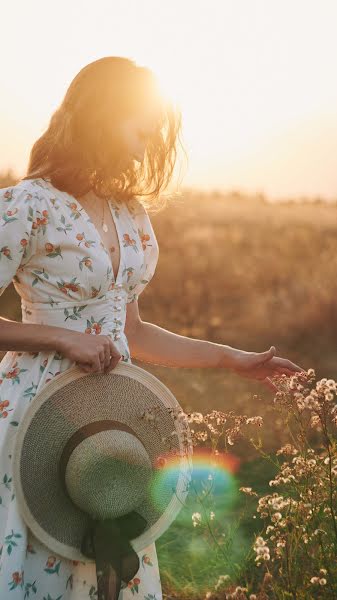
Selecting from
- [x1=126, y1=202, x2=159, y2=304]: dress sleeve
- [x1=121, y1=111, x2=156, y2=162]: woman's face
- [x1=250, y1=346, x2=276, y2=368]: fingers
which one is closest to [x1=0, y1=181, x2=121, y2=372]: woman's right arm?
[x1=121, y1=111, x2=156, y2=162]: woman's face

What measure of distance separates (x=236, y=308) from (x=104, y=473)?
7046mm

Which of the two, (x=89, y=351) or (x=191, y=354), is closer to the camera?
(x=89, y=351)

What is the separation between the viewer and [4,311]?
788 centimetres

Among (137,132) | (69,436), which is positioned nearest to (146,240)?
(137,132)

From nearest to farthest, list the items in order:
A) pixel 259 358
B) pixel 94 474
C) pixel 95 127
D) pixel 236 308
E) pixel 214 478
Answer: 1. pixel 94 474
2. pixel 95 127
3. pixel 259 358
4. pixel 214 478
5. pixel 236 308

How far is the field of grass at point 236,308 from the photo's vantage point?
14.0 ft

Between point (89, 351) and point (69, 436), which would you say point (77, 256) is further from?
point (69, 436)

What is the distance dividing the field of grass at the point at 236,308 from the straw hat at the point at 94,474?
164cm

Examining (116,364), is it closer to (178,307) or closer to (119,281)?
(119,281)

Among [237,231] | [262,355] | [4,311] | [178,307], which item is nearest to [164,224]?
[237,231]

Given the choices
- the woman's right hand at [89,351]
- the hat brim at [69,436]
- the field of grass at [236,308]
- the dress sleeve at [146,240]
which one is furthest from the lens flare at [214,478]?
the woman's right hand at [89,351]

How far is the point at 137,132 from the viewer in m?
2.37

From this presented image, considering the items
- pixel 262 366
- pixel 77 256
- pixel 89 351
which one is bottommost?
pixel 262 366

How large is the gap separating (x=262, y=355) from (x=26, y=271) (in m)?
0.80
